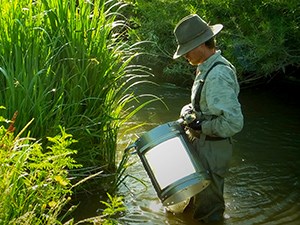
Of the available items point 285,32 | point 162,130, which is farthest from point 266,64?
point 162,130

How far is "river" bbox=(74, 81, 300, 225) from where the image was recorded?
185 inches

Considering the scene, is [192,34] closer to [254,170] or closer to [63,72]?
[63,72]

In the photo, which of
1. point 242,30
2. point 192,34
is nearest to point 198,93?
point 192,34

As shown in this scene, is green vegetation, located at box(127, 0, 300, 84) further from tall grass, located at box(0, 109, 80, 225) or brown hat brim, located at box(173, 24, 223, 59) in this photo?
tall grass, located at box(0, 109, 80, 225)

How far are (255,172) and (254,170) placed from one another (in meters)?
0.06

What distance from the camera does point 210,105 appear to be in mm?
4047

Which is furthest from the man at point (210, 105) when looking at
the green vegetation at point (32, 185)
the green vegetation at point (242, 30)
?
the green vegetation at point (242, 30)

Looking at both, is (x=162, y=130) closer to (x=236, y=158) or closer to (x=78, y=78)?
(x=78, y=78)

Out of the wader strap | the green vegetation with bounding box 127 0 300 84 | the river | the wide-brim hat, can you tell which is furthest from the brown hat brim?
the green vegetation with bounding box 127 0 300 84

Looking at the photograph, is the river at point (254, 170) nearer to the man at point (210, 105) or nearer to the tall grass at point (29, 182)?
the man at point (210, 105)

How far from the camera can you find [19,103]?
427 centimetres

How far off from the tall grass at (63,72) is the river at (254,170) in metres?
0.56

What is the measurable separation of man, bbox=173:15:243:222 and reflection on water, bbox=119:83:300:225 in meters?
0.50

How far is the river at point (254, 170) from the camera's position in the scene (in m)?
4.69
